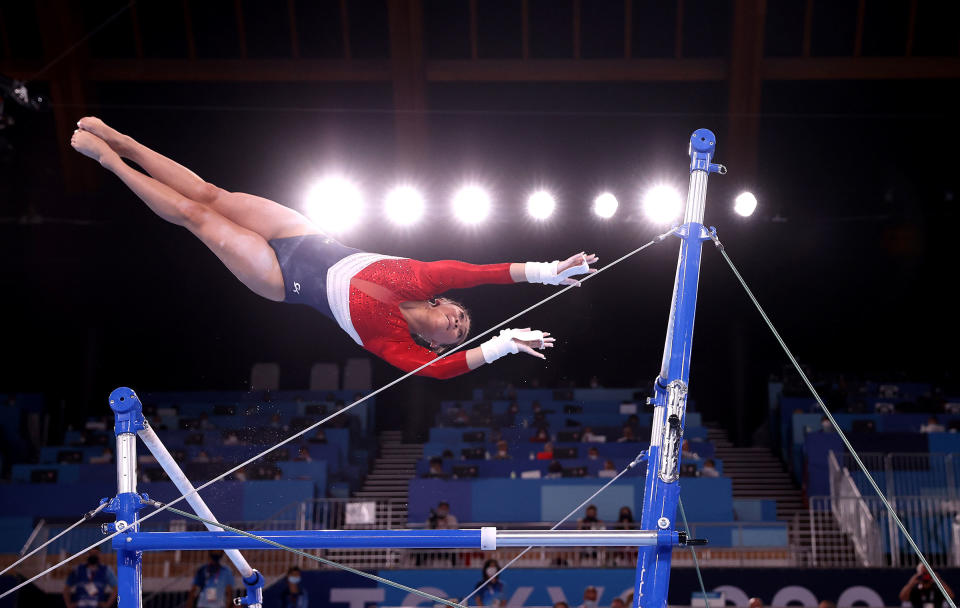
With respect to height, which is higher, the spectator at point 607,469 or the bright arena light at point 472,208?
the bright arena light at point 472,208

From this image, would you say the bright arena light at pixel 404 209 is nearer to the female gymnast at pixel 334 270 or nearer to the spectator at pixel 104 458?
the female gymnast at pixel 334 270

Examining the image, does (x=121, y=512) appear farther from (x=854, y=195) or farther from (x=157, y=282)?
(x=854, y=195)

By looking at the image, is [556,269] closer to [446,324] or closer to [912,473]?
[446,324]

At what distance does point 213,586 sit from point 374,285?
5.72m

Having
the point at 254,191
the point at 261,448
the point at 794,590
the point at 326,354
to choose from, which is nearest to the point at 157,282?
the point at 254,191

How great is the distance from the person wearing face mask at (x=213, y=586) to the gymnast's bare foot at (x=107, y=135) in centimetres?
513

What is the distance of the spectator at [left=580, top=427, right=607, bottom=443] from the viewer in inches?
393

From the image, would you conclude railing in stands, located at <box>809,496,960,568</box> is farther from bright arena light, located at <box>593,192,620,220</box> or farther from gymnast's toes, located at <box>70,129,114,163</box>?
gymnast's toes, located at <box>70,129,114,163</box>

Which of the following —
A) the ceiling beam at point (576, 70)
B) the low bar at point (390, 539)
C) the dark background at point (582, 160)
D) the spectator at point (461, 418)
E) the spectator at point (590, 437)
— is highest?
the ceiling beam at point (576, 70)

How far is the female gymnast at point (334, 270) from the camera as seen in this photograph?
4816mm

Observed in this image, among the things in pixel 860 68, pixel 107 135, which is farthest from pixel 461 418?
pixel 860 68

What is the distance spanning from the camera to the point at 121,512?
4004 mm

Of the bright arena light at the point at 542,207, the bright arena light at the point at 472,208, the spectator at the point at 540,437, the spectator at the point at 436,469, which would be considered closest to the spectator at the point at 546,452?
the spectator at the point at 540,437

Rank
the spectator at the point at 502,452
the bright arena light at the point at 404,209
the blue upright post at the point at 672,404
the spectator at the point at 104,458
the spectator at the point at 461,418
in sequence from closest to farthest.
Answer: the blue upright post at the point at 672,404 < the bright arena light at the point at 404,209 < the spectator at the point at 461,418 < the spectator at the point at 502,452 < the spectator at the point at 104,458
